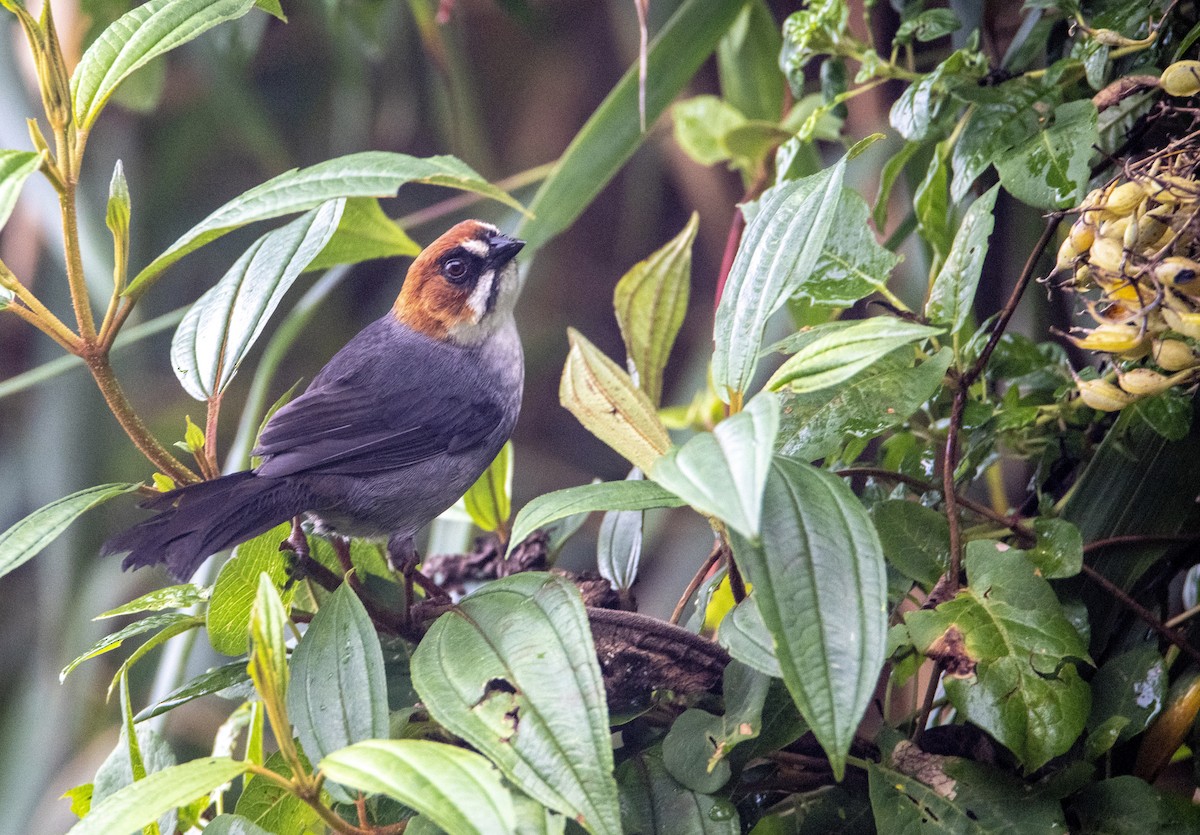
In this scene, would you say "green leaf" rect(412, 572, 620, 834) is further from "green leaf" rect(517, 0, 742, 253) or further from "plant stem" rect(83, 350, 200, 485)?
"green leaf" rect(517, 0, 742, 253)

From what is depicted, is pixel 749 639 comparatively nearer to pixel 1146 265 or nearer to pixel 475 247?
pixel 1146 265

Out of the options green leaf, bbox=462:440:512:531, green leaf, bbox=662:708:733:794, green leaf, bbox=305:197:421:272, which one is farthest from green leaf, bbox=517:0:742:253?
green leaf, bbox=662:708:733:794

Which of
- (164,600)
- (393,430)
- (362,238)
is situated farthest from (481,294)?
(164,600)

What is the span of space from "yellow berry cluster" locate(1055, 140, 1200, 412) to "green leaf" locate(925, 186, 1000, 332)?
0.07 metres

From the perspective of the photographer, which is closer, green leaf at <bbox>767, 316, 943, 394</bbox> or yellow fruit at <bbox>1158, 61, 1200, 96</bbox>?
green leaf at <bbox>767, 316, 943, 394</bbox>

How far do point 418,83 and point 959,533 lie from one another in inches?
102

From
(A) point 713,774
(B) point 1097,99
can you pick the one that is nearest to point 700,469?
(A) point 713,774

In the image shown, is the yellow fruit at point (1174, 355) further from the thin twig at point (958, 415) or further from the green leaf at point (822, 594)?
the green leaf at point (822, 594)

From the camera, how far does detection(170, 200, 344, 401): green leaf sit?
0.87 m

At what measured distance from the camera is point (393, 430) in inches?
51.9

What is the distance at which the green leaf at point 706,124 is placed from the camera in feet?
4.92

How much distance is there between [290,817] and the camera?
79 cm

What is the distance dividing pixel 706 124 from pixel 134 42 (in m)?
0.93

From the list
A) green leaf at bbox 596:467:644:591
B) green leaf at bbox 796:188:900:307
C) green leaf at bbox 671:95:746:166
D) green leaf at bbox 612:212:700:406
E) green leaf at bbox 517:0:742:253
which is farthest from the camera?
green leaf at bbox 671:95:746:166
